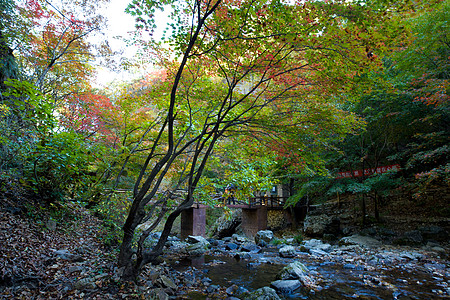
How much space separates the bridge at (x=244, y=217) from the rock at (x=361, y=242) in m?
4.99

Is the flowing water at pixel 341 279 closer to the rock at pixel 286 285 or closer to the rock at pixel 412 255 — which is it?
the rock at pixel 286 285

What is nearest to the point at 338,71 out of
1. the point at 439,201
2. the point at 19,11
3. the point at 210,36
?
the point at 210,36

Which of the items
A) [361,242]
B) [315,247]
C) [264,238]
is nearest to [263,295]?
[315,247]

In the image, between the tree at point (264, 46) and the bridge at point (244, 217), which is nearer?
the tree at point (264, 46)

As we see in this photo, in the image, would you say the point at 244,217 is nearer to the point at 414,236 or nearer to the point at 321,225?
the point at 321,225

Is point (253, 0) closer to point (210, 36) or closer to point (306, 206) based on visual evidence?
point (210, 36)

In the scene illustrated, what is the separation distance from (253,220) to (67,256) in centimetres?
1311

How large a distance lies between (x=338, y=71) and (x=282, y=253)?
7.65m

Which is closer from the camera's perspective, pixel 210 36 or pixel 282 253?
pixel 210 36

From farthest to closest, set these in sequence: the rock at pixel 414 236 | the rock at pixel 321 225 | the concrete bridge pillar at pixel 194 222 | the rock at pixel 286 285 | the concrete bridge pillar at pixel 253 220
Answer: the concrete bridge pillar at pixel 253 220, the concrete bridge pillar at pixel 194 222, the rock at pixel 321 225, the rock at pixel 414 236, the rock at pixel 286 285

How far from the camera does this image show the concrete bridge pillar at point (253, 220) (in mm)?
15852

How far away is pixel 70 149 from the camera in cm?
419

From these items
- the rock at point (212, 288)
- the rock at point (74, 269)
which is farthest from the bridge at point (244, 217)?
the rock at point (74, 269)

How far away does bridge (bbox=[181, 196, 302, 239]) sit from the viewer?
13344 mm
